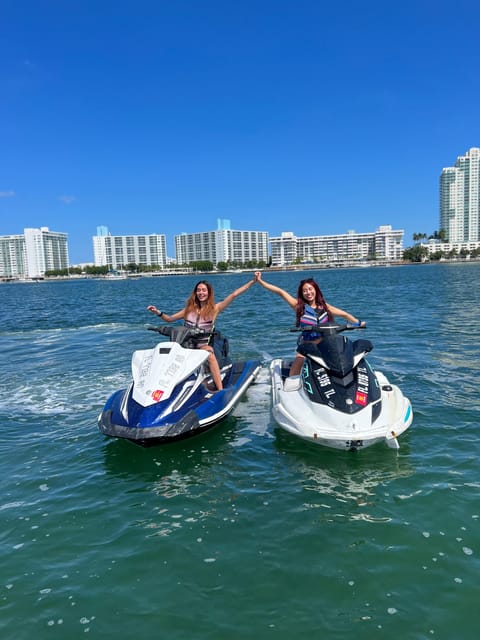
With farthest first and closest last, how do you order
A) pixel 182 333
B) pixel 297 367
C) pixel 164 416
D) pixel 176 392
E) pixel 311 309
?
pixel 297 367
pixel 311 309
pixel 182 333
pixel 176 392
pixel 164 416

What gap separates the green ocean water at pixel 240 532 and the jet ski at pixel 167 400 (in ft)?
1.29

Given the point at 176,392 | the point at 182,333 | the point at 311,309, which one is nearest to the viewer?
the point at 176,392

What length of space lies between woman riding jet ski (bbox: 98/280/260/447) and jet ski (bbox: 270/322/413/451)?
1023 mm

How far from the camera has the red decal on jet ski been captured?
552 centimetres

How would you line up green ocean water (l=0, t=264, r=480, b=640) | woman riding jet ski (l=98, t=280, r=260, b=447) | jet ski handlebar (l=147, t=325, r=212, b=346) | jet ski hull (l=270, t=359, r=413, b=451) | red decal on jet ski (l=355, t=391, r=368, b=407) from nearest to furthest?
1. green ocean water (l=0, t=264, r=480, b=640)
2. jet ski hull (l=270, t=359, r=413, b=451)
3. red decal on jet ski (l=355, t=391, r=368, b=407)
4. woman riding jet ski (l=98, t=280, r=260, b=447)
5. jet ski handlebar (l=147, t=325, r=212, b=346)

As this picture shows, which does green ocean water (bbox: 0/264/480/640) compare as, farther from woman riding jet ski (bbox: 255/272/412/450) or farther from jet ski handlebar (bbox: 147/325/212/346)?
jet ski handlebar (bbox: 147/325/212/346)

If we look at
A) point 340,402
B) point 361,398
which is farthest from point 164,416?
point 361,398

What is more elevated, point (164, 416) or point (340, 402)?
point (340, 402)

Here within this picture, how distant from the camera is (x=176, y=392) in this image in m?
6.09

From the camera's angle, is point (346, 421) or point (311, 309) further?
point (311, 309)

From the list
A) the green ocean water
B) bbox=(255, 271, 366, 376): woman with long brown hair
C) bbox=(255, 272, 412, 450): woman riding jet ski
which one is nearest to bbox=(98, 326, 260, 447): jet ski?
the green ocean water

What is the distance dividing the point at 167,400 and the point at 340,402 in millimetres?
2076

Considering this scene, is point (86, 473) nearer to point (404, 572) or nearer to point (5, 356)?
point (404, 572)

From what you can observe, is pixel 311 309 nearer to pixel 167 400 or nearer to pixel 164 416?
pixel 167 400
